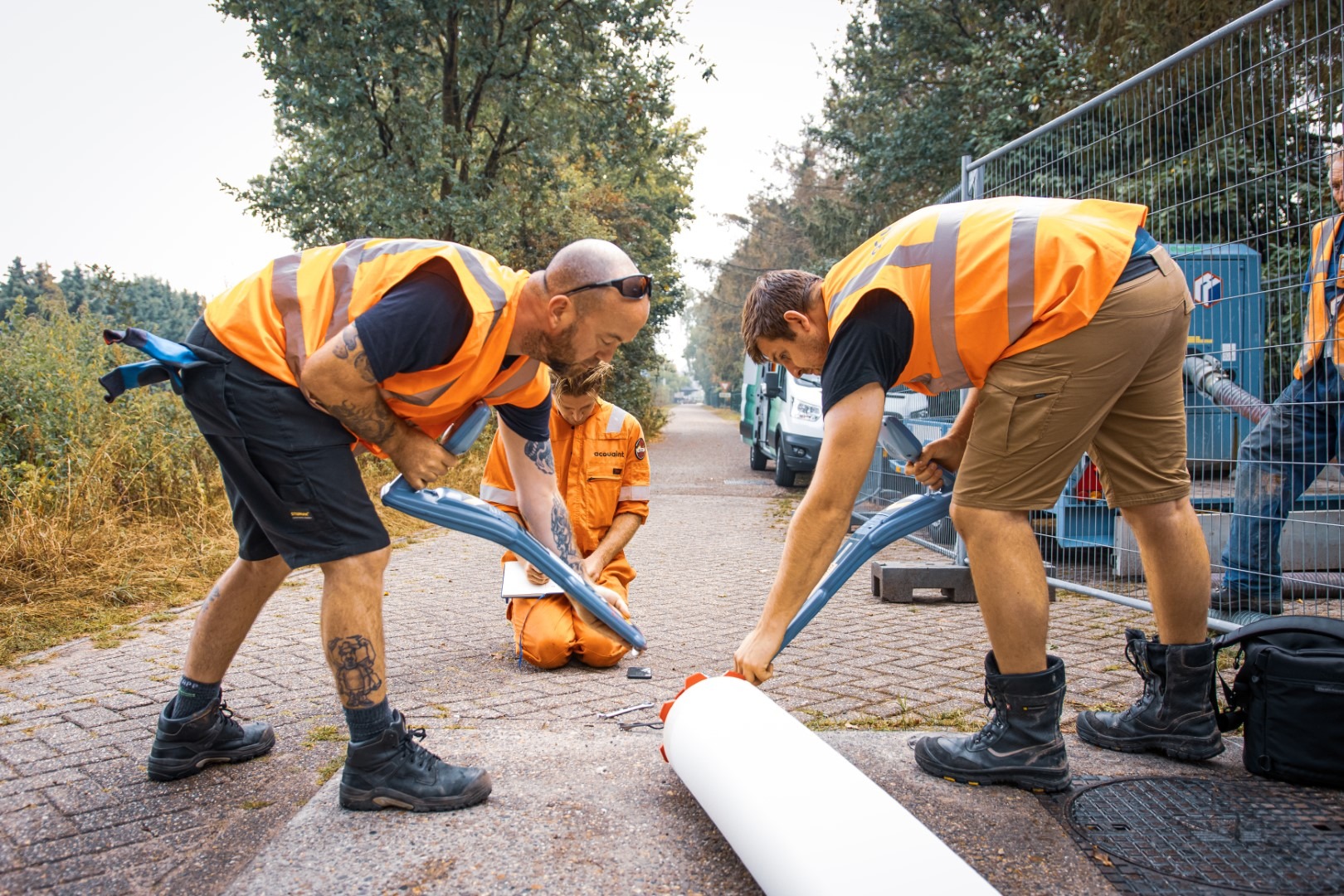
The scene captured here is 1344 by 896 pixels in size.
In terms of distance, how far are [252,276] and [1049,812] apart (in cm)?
242

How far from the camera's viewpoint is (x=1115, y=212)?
99.2 inches

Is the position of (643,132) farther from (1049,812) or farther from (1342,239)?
(1049,812)

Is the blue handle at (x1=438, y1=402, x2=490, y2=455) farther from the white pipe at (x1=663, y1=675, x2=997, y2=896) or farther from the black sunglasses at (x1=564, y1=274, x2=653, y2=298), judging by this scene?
the white pipe at (x1=663, y1=675, x2=997, y2=896)

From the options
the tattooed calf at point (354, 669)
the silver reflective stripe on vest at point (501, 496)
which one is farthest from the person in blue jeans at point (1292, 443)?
the tattooed calf at point (354, 669)

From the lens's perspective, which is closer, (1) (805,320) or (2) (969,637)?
(1) (805,320)

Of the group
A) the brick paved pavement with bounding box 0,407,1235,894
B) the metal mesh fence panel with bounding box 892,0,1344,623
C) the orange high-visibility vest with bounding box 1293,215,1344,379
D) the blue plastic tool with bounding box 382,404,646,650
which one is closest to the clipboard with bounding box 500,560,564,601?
the brick paved pavement with bounding box 0,407,1235,894

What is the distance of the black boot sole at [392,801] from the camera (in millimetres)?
2361

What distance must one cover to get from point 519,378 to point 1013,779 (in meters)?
1.72

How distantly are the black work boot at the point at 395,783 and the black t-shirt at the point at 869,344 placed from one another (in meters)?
1.33

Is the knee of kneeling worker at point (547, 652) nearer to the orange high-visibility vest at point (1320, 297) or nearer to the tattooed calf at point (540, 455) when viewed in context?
the tattooed calf at point (540, 455)

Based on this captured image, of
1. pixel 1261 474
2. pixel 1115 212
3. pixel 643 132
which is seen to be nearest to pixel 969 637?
pixel 1261 474

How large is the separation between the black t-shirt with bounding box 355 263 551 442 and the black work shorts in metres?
0.28

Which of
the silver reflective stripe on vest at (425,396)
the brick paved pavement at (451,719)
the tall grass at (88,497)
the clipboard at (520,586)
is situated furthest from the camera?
the tall grass at (88,497)

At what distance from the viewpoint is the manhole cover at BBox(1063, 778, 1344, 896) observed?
201cm
